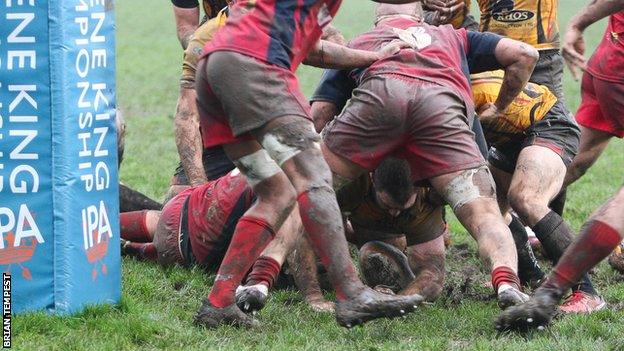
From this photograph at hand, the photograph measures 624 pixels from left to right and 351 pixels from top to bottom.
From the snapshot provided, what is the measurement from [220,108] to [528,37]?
2.84 metres

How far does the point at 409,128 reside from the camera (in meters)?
5.52

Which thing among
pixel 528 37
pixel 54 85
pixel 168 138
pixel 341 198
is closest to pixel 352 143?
pixel 341 198

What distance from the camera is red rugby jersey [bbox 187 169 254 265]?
20.4ft

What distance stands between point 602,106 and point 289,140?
8.58 feet

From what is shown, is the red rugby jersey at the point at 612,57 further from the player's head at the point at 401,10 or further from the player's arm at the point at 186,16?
the player's arm at the point at 186,16

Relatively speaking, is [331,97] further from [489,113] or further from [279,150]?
[279,150]

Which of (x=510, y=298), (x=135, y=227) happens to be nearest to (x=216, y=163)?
(x=135, y=227)

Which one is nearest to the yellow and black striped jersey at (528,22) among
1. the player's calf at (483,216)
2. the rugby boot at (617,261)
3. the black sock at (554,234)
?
the rugby boot at (617,261)

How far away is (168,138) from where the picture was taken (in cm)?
1273

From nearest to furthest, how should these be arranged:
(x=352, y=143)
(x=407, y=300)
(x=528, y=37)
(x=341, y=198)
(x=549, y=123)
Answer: (x=407, y=300) < (x=352, y=143) < (x=341, y=198) < (x=549, y=123) < (x=528, y=37)

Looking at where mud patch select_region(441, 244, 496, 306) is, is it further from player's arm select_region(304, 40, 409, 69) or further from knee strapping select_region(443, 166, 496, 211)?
player's arm select_region(304, 40, 409, 69)

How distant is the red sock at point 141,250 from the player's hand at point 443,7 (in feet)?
7.82

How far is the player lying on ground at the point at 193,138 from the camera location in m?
7.53

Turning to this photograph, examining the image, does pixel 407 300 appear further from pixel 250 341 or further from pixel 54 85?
pixel 54 85
